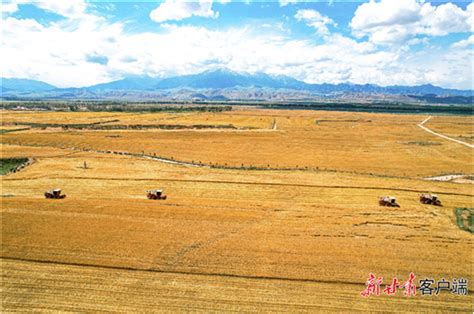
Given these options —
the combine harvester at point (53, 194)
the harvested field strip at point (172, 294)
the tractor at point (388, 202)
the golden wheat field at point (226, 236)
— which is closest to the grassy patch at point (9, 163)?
the golden wheat field at point (226, 236)

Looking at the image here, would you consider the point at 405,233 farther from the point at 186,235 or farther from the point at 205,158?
the point at 205,158

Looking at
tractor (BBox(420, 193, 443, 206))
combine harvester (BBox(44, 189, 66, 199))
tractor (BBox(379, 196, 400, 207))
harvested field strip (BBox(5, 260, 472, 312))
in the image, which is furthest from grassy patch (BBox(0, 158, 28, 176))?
tractor (BBox(420, 193, 443, 206))

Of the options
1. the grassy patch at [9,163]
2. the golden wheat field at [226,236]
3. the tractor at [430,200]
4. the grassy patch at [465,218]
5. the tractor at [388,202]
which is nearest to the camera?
the golden wheat field at [226,236]

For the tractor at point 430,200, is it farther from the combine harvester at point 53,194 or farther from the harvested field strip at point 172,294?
the combine harvester at point 53,194

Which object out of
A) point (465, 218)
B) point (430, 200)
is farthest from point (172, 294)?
point (430, 200)

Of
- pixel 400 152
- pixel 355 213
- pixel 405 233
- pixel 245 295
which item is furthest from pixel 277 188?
pixel 400 152

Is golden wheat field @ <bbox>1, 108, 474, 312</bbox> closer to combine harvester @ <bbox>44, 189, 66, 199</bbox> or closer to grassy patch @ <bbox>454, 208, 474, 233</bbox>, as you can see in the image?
grassy patch @ <bbox>454, 208, 474, 233</bbox>
